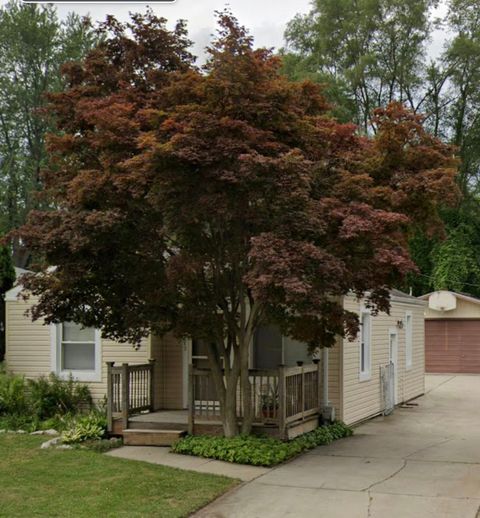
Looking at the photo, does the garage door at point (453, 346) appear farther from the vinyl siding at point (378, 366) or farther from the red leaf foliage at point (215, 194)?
the red leaf foliage at point (215, 194)

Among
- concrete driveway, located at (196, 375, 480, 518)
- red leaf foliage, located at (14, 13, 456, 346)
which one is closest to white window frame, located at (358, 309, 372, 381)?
concrete driveway, located at (196, 375, 480, 518)

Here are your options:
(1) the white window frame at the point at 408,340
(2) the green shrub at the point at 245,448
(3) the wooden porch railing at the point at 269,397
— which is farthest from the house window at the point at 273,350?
(1) the white window frame at the point at 408,340

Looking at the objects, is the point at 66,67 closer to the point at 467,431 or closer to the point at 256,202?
the point at 256,202

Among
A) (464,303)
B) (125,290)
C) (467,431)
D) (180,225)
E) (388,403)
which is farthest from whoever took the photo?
(464,303)

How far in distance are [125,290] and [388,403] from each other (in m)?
8.20

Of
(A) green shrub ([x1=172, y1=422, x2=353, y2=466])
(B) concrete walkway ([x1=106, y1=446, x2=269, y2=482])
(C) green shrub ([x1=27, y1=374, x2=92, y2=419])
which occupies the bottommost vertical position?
(B) concrete walkway ([x1=106, y1=446, x2=269, y2=482])

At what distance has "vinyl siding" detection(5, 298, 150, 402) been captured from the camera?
1475 centimetres

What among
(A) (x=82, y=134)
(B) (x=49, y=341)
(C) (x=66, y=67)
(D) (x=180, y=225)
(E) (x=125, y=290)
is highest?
(C) (x=66, y=67)

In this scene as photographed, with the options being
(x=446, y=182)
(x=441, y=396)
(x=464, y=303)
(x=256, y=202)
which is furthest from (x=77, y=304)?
(x=464, y=303)

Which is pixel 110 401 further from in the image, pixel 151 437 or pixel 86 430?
pixel 151 437

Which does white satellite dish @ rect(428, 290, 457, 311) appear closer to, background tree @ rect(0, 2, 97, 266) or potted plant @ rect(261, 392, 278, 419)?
background tree @ rect(0, 2, 97, 266)

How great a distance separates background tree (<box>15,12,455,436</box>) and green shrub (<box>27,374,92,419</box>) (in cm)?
329

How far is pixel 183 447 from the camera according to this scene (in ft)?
37.3

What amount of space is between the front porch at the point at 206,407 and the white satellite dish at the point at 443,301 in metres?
17.5
